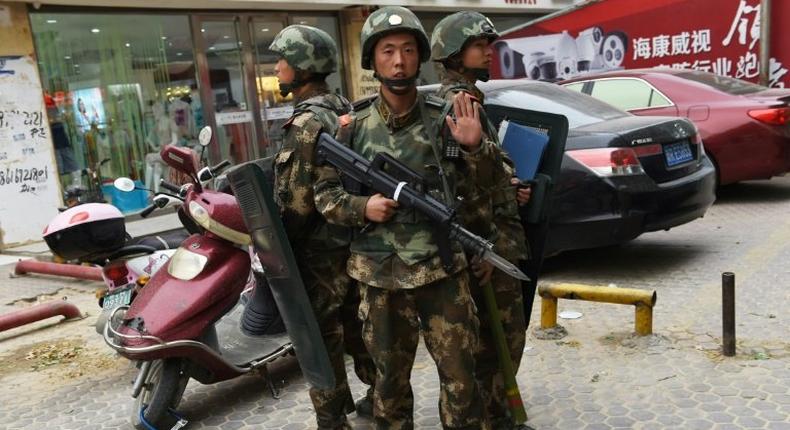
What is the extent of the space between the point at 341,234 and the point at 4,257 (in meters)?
6.75

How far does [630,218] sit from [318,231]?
286 cm

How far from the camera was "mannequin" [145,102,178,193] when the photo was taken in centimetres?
1038

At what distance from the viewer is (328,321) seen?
10.1 feet

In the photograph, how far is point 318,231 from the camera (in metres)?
3.01

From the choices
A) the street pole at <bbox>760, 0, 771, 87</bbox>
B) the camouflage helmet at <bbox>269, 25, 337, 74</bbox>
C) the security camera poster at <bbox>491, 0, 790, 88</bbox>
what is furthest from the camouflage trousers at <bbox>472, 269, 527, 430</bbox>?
the street pole at <bbox>760, 0, 771, 87</bbox>

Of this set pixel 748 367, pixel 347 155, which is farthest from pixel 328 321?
pixel 748 367

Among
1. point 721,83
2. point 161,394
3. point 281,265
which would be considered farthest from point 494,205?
point 721,83

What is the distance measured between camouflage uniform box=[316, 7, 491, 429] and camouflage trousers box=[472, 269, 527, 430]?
347 mm

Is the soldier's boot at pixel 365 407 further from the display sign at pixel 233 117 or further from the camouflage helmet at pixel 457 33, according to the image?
the display sign at pixel 233 117

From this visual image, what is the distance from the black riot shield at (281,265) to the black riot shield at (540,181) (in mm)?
999

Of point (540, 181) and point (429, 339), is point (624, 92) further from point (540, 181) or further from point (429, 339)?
point (429, 339)

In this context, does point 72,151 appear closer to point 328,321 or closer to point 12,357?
point 12,357

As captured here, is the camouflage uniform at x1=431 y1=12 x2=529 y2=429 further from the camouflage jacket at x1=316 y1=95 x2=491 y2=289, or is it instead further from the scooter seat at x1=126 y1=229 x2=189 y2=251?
the scooter seat at x1=126 y1=229 x2=189 y2=251

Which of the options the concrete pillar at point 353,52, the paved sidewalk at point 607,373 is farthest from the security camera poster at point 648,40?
the paved sidewalk at point 607,373
